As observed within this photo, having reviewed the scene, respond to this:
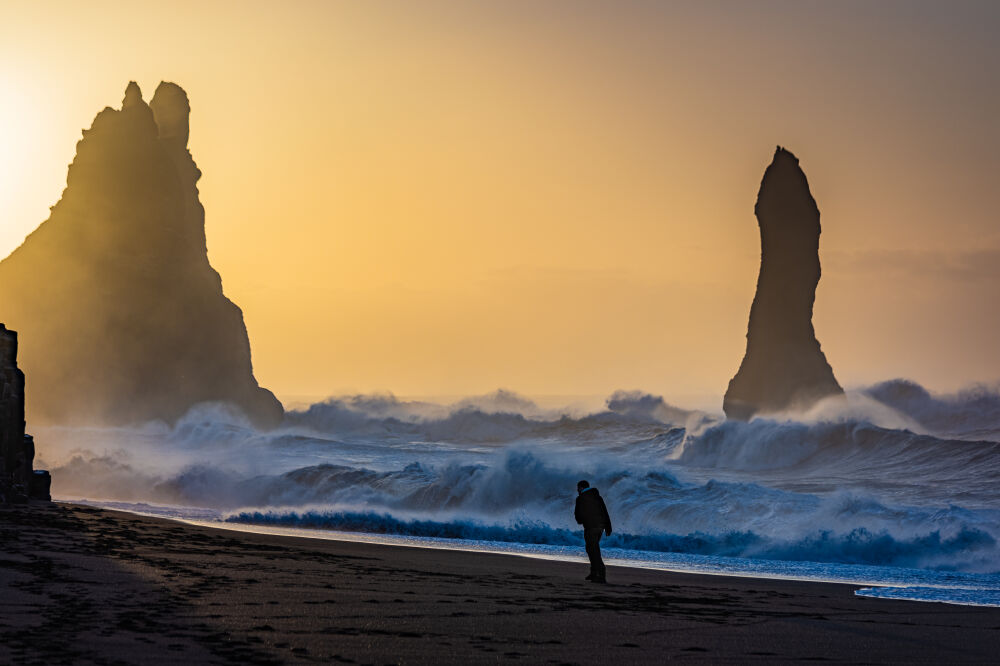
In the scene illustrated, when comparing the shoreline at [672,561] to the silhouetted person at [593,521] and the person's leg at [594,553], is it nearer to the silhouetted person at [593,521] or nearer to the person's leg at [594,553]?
the silhouetted person at [593,521]

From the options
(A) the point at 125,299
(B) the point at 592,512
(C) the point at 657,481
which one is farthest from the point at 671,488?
(A) the point at 125,299

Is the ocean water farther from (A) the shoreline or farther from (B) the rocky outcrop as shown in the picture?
(B) the rocky outcrop

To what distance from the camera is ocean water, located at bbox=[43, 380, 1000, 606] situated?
78.7ft

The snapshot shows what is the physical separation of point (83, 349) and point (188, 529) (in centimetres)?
7031

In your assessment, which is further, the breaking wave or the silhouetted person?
the breaking wave

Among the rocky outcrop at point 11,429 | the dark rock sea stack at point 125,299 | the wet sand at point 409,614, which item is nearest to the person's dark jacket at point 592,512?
the wet sand at point 409,614

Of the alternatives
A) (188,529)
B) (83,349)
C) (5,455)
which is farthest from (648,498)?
(83,349)

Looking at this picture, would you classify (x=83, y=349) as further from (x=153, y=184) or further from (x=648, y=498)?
(x=648, y=498)

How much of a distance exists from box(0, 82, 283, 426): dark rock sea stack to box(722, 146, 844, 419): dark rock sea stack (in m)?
40.8

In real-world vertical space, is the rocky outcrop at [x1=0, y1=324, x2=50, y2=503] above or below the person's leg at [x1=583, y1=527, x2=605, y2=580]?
above

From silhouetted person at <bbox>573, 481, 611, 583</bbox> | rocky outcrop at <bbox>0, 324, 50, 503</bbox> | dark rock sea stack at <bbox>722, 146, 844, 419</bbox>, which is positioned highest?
dark rock sea stack at <bbox>722, 146, 844, 419</bbox>

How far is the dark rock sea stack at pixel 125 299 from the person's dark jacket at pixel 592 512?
7395 centimetres

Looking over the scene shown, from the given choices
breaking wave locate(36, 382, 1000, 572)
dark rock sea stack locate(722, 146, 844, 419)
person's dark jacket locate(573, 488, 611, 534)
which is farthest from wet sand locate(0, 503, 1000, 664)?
dark rock sea stack locate(722, 146, 844, 419)

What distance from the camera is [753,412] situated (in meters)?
66.6
